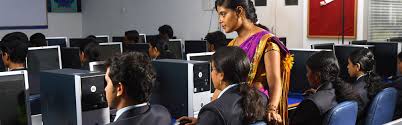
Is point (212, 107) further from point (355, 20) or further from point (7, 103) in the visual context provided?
point (355, 20)

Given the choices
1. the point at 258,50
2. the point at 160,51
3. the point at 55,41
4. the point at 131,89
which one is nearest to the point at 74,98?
the point at 131,89

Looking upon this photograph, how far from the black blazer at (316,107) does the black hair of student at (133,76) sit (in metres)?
1.10

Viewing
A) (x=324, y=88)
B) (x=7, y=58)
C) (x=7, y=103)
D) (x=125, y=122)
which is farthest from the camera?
(x=7, y=58)

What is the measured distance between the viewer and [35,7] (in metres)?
9.77

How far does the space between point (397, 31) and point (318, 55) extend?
12.1ft

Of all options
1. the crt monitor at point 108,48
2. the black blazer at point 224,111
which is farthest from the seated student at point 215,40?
the black blazer at point 224,111

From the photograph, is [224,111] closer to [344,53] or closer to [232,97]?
[232,97]

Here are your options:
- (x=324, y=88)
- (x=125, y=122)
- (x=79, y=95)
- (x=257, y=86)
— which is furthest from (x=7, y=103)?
(x=324, y=88)

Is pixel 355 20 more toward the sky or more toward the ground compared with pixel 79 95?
more toward the sky

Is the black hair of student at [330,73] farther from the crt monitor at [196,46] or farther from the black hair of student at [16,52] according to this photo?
the crt monitor at [196,46]

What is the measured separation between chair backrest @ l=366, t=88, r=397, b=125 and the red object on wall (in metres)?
3.33

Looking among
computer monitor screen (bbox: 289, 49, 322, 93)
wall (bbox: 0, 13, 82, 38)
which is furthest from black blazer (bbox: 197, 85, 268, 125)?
wall (bbox: 0, 13, 82, 38)

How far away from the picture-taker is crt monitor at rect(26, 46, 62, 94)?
14.0 ft

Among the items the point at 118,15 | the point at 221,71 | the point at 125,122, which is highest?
the point at 118,15
